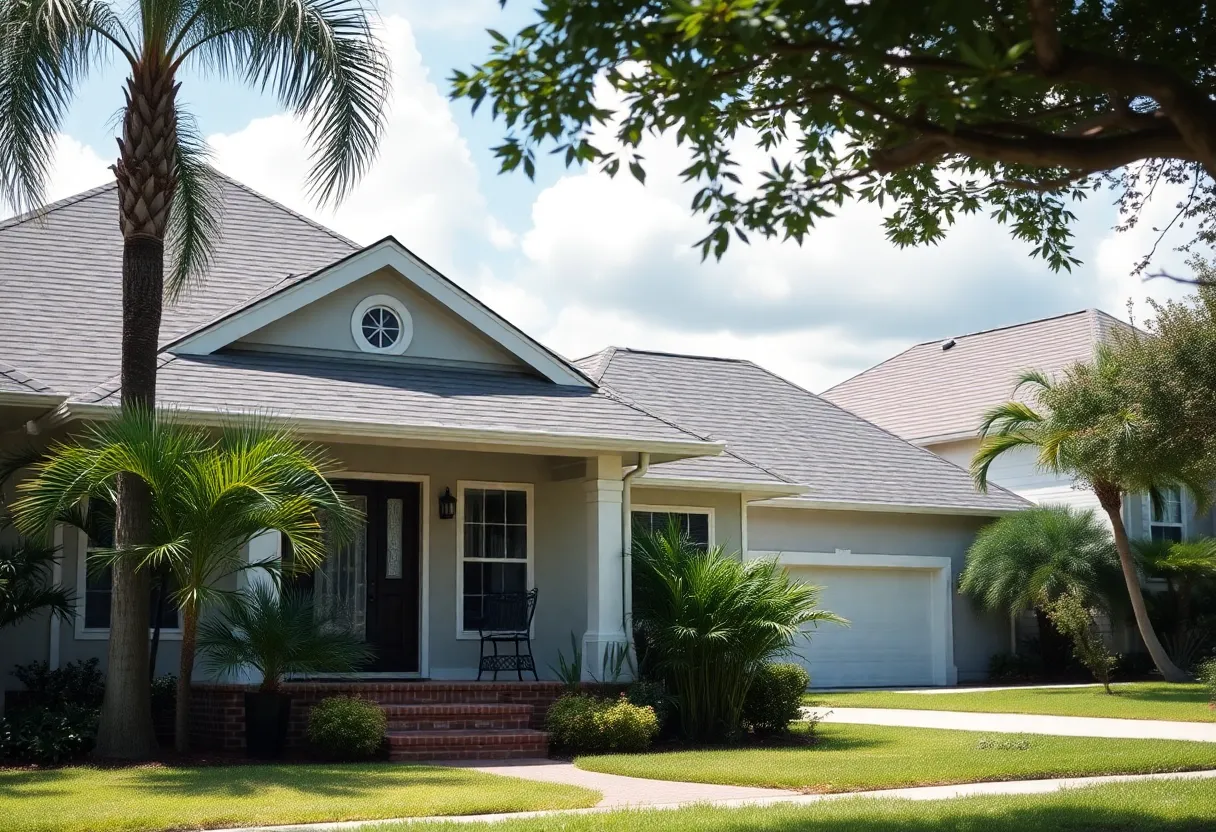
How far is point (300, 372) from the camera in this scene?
15.2 metres

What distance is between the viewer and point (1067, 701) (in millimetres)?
19703

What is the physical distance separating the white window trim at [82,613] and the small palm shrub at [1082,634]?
41.6ft

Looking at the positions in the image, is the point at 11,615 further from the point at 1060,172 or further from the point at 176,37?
the point at 1060,172

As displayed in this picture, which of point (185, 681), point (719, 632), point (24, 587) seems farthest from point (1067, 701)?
point (24, 587)

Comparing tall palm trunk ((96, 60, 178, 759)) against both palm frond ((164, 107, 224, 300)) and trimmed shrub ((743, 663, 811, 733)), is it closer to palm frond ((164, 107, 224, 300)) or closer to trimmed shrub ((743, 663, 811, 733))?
palm frond ((164, 107, 224, 300))

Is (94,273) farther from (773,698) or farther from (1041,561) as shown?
(1041,561)

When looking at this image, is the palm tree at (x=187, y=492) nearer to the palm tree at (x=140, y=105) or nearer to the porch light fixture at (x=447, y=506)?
the palm tree at (x=140, y=105)

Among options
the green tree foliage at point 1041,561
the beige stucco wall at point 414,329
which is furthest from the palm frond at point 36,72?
the green tree foliage at point 1041,561

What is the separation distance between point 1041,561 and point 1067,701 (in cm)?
470

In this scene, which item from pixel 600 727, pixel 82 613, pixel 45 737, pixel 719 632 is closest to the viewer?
pixel 45 737

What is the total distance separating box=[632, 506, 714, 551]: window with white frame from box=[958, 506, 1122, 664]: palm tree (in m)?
5.98

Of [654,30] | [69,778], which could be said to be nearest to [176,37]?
[69,778]

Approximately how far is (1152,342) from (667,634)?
816 cm

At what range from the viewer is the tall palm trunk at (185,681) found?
12680 millimetres
